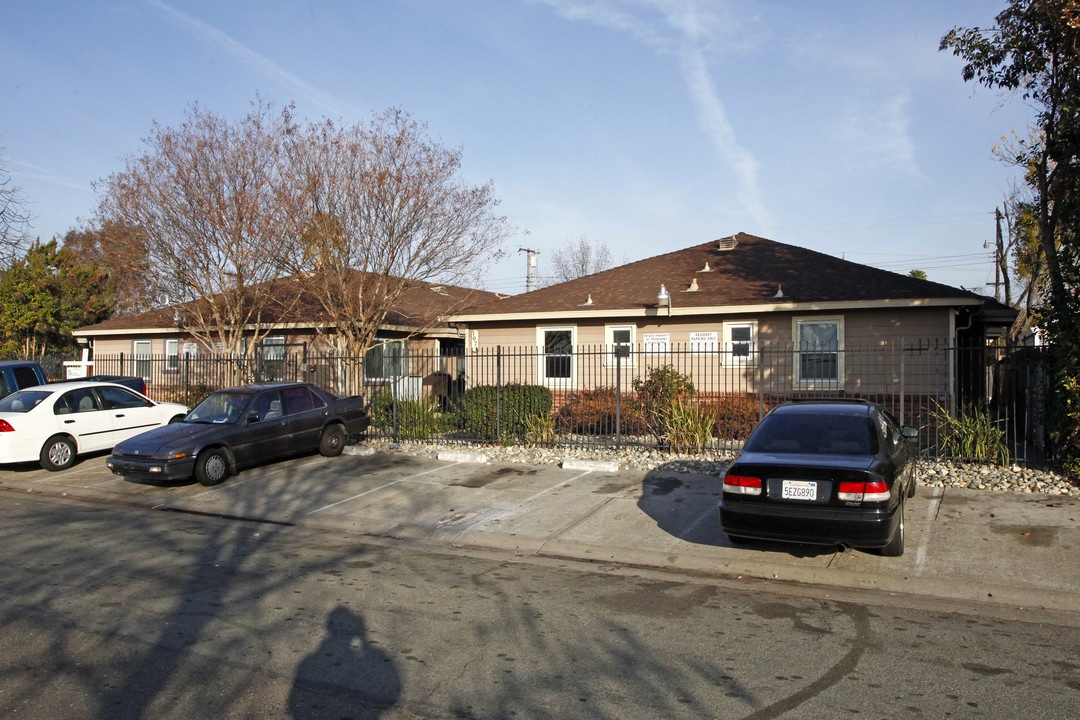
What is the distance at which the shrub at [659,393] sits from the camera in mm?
14133

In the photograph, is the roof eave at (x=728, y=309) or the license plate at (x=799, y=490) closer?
the license plate at (x=799, y=490)

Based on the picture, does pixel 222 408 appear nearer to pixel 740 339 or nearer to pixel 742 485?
pixel 742 485

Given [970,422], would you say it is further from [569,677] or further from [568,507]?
[569,677]

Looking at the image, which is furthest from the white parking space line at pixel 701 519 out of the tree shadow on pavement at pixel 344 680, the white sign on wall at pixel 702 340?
the white sign on wall at pixel 702 340

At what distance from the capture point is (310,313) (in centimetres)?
2170

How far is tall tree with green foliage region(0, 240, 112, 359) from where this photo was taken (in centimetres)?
2975

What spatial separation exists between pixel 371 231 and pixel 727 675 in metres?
15.1

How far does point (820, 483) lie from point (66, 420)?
1282cm

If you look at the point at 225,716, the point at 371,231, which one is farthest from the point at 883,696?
the point at 371,231

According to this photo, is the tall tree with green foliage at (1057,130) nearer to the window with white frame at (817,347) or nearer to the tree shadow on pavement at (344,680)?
the window with white frame at (817,347)

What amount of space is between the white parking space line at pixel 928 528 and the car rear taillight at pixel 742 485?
172 cm

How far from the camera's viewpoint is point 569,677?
474 centimetres

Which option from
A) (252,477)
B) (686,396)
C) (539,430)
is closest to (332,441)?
(252,477)

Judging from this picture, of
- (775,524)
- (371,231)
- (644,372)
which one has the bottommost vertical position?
(775,524)
